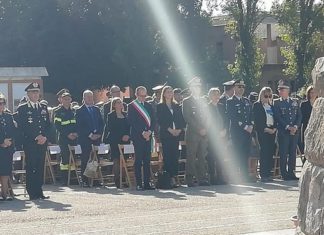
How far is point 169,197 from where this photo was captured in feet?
44.7

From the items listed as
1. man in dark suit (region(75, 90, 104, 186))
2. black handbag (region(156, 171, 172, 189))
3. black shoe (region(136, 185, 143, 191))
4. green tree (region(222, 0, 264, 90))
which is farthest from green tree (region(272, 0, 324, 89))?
black shoe (region(136, 185, 143, 191))

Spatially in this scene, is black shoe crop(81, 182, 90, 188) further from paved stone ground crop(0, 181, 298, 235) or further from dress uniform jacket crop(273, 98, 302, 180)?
dress uniform jacket crop(273, 98, 302, 180)

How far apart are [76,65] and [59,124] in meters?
27.2

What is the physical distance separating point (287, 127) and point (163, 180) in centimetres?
292

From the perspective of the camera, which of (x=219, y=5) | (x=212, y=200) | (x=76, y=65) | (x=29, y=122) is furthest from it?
(x=219, y=5)

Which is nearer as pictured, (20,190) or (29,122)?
(29,122)

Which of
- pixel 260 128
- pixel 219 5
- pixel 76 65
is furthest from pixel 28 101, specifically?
pixel 219 5

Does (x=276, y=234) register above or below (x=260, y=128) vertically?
below

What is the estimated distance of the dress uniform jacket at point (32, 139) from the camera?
1409cm

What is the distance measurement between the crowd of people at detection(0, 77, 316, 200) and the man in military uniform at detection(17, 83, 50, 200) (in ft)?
1.76

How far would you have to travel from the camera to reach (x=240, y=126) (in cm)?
1638

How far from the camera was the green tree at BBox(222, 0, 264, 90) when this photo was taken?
46406 millimetres

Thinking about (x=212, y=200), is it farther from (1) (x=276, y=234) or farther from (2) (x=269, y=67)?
(2) (x=269, y=67)

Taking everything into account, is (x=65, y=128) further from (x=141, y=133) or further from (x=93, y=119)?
(x=141, y=133)
